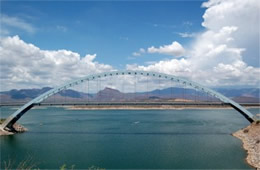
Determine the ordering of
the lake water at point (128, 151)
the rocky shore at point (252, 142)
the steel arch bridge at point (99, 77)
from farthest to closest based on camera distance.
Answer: the steel arch bridge at point (99, 77), the rocky shore at point (252, 142), the lake water at point (128, 151)

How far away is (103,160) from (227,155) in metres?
9.99

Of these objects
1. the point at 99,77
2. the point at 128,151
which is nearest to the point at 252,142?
A: the point at 128,151

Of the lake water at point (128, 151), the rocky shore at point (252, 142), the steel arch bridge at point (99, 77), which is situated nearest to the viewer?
the lake water at point (128, 151)

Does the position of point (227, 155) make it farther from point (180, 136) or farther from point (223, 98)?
point (223, 98)

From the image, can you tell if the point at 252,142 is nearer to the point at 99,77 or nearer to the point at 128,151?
the point at 128,151

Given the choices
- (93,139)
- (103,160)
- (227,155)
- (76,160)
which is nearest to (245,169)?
(227,155)

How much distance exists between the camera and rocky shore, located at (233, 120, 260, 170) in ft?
61.4

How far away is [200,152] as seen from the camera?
21469 mm

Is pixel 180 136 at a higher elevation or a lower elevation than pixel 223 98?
lower

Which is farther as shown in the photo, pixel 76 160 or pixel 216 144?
pixel 216 144

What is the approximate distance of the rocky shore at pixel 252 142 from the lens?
61.4 feet

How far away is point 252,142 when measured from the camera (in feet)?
80.3

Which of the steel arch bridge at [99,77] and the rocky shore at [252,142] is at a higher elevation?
the steel arch bridge at [99,77]

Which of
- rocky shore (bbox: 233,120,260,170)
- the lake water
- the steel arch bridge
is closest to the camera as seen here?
the lake water
